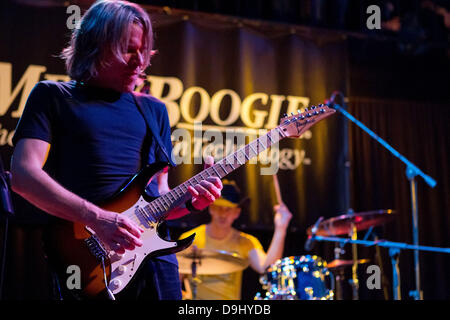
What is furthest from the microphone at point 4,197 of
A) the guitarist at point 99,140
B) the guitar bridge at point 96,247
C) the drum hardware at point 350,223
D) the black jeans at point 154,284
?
the drum hardware at point 350,223

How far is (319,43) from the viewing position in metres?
6.44

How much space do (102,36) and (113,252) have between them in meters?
0.90

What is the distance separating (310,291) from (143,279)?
10.8 ft

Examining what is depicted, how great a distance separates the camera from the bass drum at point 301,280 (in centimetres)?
520

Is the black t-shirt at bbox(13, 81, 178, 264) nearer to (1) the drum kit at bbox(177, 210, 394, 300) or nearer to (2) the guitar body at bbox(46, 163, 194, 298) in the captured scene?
(2) the guitar body at bbox(46, 163, 194, 298)

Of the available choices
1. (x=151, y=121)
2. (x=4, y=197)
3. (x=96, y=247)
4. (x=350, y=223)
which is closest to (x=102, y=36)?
(x=151, y=121)

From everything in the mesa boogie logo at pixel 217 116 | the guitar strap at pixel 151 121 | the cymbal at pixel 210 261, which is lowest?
the cymbal at pixel 210 261

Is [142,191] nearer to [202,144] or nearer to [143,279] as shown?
[143,279]

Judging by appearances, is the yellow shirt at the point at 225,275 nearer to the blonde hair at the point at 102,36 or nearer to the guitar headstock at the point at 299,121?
the guitar headstock at the point at 299,121

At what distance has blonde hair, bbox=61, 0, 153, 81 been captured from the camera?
2.34 metres

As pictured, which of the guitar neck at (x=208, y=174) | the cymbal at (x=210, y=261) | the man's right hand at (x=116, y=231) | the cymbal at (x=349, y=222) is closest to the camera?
the man's right hand at (x=116, y=231)

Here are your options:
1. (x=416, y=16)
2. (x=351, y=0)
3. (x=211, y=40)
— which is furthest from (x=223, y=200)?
(x=416, y=16)

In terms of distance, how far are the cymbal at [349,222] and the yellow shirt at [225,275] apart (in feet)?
2.60

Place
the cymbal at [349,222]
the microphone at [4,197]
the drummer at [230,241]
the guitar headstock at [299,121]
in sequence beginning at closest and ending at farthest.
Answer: the guitar headstock at [299,121]
the microphone at [4,197]
the cymbal at [349,222]
the drummer at [230,241]
